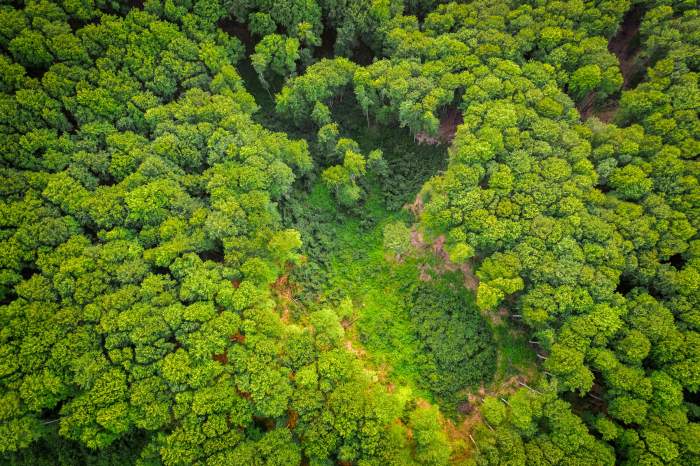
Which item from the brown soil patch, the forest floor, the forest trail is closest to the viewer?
the forest floor

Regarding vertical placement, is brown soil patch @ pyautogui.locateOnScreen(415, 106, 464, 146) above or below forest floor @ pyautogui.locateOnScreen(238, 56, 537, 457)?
above

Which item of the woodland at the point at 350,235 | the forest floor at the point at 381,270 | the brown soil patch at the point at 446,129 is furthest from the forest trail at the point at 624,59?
the forest floor at the point at 381,270

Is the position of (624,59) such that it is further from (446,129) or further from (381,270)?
(381,270)

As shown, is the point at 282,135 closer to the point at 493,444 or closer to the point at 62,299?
the point at 62,299

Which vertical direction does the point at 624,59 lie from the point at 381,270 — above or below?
above

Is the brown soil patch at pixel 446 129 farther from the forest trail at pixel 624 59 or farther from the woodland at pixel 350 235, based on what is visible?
the forest trail at pixel 624 59

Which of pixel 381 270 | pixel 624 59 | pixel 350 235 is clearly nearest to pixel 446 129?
pixel 350 235

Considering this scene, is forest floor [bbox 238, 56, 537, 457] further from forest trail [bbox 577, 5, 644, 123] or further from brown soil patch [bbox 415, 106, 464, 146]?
forest trail [bbox 577, 5, 644, 123]

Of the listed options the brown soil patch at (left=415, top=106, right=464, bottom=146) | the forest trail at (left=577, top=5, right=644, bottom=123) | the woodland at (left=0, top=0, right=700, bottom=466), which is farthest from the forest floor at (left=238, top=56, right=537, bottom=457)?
the forest trail at (left=577, top=5, right=644, bottom=123)
